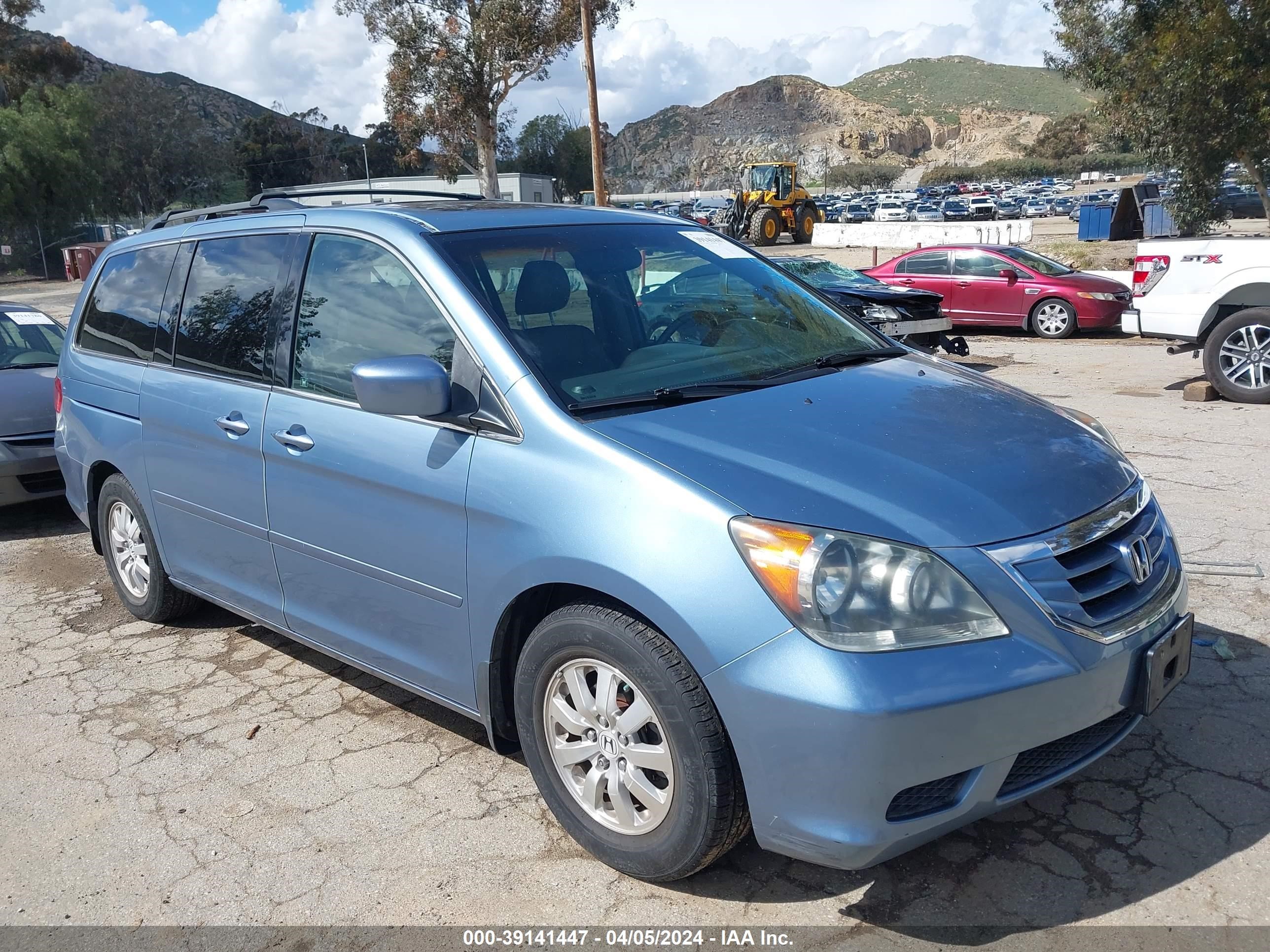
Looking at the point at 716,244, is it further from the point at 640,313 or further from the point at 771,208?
the point at 771,208

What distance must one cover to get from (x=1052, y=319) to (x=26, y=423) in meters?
13.3

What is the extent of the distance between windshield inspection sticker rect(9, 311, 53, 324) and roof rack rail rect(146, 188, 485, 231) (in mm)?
4053

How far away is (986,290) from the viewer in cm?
1570

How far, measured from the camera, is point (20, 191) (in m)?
39.5

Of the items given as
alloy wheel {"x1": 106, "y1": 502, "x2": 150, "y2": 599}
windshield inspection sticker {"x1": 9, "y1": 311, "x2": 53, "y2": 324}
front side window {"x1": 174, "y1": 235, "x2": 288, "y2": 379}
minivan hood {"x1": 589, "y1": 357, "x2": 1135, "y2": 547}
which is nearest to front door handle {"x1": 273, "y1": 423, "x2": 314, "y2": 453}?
front side window {"x1": 174, "y1": 235, "x2": 288, "y2": 379}

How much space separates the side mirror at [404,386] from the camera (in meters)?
3.00

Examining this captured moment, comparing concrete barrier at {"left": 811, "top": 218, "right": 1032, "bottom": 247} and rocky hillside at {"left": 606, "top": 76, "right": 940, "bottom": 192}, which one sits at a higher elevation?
rocky hillside at {"left": 606, "top": 76, "right": 940, "bottom": 192}

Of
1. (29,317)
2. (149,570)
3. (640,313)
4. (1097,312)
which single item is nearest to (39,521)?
(29,317)

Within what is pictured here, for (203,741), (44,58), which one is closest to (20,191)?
(44,58)

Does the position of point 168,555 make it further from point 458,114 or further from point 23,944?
point 458,114

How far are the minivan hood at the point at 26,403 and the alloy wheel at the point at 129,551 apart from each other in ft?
7.30

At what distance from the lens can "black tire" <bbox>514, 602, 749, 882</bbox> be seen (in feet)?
8.38

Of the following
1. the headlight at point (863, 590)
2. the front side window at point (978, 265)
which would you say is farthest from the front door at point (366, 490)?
the front side window at point (978, 265)

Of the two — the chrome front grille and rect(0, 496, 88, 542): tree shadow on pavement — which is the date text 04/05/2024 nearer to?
the chrome front grille
